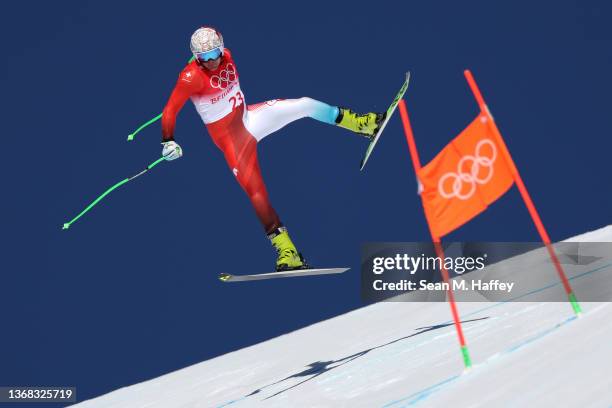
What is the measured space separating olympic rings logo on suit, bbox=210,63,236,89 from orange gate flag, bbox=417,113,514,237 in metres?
1.18

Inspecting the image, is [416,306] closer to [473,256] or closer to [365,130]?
[473,256]

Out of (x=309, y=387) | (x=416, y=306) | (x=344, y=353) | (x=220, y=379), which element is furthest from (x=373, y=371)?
(x=416, y=306)

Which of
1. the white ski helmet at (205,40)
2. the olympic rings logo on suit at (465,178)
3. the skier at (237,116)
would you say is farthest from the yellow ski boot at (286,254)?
the white ski helmet at (205,40)

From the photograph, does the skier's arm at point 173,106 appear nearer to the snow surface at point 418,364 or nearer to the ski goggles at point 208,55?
the ski goggles at point 208,55

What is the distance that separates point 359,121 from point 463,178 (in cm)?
90

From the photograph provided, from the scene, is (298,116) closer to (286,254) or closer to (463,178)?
(286,254)

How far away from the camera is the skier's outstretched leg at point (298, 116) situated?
5.87 metres

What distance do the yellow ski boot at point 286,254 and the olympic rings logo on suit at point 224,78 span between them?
834 millimetres

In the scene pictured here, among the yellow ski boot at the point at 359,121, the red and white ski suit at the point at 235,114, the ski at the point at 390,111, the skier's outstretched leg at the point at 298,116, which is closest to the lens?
the red and white ski suit at the point at 235,114

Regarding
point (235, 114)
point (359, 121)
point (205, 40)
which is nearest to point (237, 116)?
point (235, 114)

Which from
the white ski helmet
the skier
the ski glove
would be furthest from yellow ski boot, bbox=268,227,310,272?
the white ski helmet

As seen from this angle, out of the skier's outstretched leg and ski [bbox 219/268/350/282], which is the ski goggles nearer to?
the skier's outstretched leg

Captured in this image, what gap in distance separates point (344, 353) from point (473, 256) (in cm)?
144

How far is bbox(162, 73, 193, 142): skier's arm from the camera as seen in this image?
222 inches
